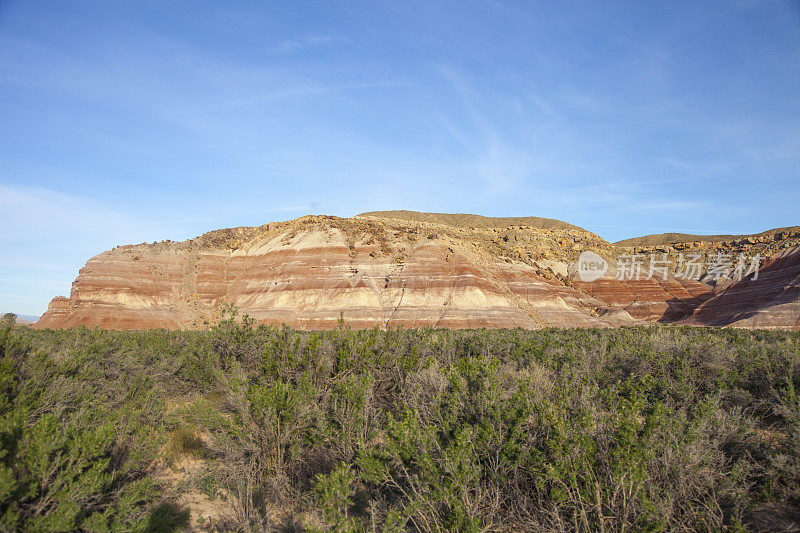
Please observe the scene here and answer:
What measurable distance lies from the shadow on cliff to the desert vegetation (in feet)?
148

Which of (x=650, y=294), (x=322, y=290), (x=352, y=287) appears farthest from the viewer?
(x=650, y=294)

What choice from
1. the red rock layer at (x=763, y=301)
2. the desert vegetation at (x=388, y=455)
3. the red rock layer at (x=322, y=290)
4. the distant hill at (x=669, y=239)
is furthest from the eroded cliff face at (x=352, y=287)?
the distant hill at (x=669, y=239)

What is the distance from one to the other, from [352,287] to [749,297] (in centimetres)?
4755

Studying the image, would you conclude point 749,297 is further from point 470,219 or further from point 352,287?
point 470,219

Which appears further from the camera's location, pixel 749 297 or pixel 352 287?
pixel 749 297

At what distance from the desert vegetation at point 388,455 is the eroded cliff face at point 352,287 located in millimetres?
30187

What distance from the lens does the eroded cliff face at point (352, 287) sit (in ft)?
141

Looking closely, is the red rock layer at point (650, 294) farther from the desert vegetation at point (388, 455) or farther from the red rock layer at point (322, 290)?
the desert vegetation at point (388, 455)

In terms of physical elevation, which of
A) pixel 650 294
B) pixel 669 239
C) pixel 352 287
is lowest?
pixel 650 294

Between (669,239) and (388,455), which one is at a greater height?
(669,239)

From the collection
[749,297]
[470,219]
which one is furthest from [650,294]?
[470,219]

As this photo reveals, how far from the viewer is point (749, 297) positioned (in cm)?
4769

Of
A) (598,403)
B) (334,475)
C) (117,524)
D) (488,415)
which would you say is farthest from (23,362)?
(598,403)

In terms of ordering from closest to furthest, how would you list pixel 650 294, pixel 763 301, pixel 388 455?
pixel 388 455
pixel 763 301
pixel 650 294
